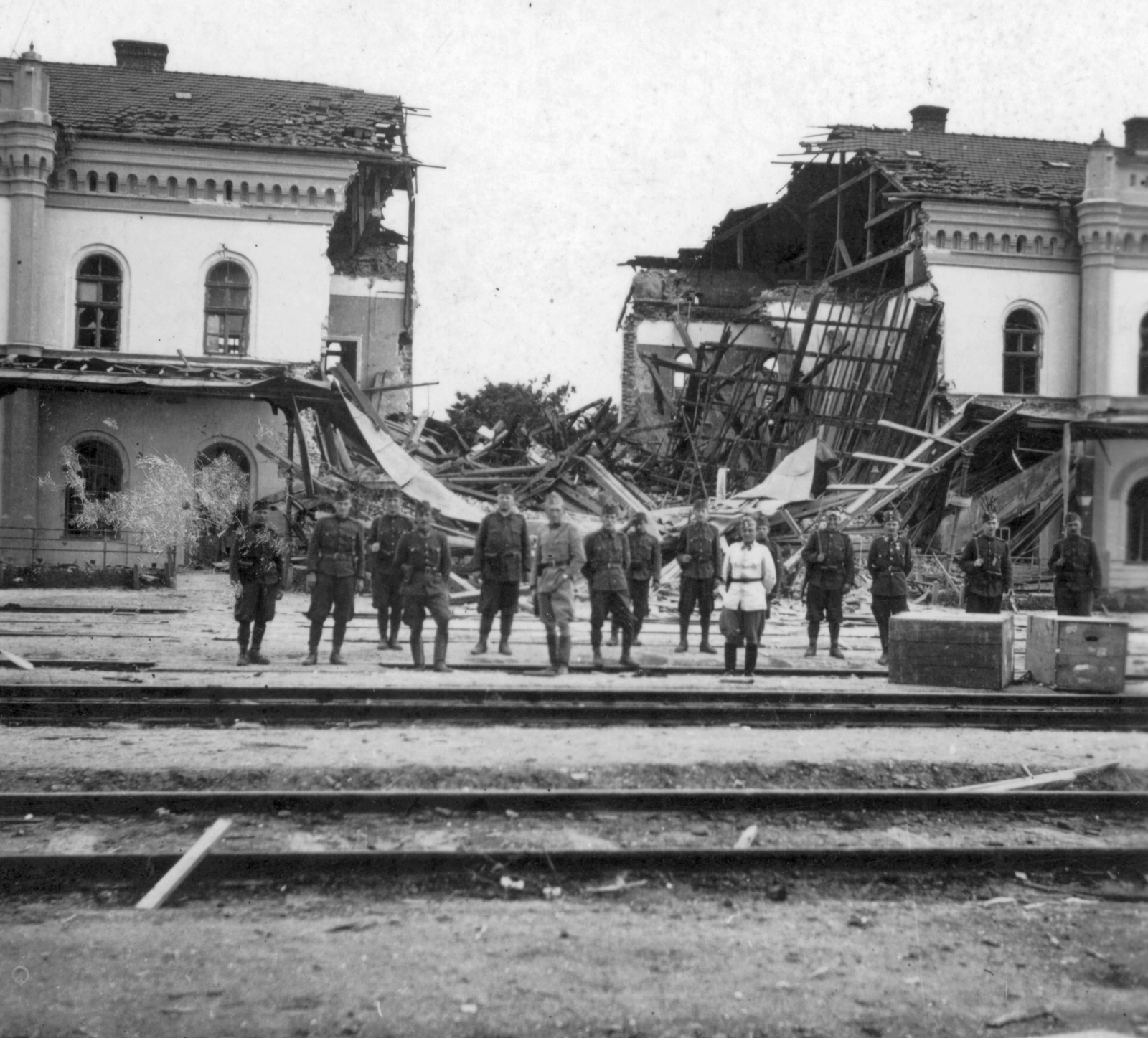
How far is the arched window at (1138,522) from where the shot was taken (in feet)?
64.5

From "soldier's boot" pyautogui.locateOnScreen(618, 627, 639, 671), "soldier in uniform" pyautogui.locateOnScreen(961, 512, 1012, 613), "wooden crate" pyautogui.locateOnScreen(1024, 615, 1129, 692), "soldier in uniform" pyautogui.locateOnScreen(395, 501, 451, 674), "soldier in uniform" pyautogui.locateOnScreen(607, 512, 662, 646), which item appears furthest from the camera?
"soldier in uniform" pyautogui.locateOnScreen(607, 512, 662, 646)

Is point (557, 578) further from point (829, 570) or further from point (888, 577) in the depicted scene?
point (888, 577)

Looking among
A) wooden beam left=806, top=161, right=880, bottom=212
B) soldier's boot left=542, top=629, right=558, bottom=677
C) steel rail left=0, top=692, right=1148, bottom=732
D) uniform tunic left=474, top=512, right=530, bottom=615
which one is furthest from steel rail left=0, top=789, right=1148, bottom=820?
wooden beam left=806, top=161, right=880, bottom=212

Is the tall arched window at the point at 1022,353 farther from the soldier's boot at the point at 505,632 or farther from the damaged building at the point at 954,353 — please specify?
the soldier's boot at the point at 505,632

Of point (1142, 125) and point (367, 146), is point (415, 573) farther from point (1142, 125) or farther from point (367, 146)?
point (1142, 125)

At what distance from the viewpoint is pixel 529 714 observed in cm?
912

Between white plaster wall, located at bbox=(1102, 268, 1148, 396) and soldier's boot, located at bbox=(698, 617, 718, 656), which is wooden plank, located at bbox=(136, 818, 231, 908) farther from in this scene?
white plaster wall, located at bbox=(1102, 268, 1148, 396)

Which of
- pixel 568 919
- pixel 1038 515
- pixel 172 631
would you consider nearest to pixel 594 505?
pixel 1038 515

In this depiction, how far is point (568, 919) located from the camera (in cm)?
493

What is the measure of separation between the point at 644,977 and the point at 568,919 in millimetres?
681

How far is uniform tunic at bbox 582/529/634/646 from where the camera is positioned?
12180 millimetres

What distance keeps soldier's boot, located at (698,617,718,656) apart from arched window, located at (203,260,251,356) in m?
13.6

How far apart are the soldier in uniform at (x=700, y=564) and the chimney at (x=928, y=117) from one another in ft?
72.7

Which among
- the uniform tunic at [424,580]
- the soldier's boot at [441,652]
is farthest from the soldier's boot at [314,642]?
the soldier's boot at [441,652]
